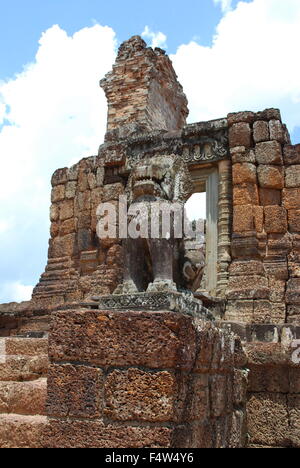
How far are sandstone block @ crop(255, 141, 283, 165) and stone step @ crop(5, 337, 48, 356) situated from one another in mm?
5957

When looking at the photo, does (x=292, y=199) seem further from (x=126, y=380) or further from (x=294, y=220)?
(x=126, y=380)

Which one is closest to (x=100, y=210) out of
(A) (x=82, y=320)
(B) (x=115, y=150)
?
(B) (x=115, y=150)

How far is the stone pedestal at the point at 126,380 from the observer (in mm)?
2949

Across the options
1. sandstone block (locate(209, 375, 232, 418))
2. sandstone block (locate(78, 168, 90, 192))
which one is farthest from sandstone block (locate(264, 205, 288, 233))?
sandstone block (locate(209, 375, 232, 418))

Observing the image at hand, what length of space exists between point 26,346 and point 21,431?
60.8 inches

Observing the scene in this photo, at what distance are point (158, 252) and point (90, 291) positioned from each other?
537 centimetres

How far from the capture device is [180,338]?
9.93 feet

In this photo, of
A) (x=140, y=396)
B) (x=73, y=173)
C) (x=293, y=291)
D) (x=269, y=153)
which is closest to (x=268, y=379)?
(x=140, y=396)

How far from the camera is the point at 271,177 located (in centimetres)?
963

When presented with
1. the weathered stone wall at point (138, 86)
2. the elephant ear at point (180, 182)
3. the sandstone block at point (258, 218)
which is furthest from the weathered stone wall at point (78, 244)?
the elephant ear at point (180, 182)

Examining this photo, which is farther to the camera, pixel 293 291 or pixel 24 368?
pixel 293 291

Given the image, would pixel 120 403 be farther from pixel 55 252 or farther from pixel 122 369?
pixel 55 252

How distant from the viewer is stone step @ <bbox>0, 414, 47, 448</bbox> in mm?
3584

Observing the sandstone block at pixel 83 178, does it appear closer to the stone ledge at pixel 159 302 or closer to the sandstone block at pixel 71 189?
the sandstone block at pixel 71 189
